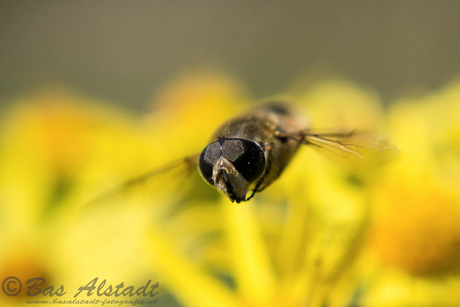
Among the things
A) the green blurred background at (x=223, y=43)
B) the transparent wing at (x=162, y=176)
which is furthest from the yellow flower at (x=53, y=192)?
the green blurred background at (x=223, y=43)

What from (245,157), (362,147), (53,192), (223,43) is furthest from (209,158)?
(223,43)

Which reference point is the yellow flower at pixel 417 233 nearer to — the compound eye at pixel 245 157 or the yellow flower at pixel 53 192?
the compound eye at pixel 245 157

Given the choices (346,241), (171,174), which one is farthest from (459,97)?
(171,174)

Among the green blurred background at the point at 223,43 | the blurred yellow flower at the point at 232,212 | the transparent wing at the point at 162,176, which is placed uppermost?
the transparent wing at the point at 162,176

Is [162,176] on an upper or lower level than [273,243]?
upper

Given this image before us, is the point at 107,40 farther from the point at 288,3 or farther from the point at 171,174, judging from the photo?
the point at 171,174

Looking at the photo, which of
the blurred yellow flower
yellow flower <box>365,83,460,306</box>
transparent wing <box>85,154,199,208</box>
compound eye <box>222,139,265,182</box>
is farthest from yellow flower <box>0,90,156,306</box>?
compound eye <box>222,139,265,182</box>

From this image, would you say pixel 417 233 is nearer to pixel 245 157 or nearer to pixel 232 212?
pixel 232 212

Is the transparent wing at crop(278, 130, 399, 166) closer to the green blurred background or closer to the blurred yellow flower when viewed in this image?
the blurred yellow flower
